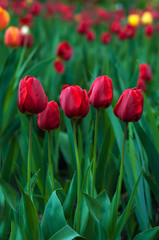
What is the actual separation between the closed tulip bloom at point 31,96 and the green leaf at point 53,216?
0.20m

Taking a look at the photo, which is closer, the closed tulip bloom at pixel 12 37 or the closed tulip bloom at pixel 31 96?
the closed tulip bloom at pixel 31 96

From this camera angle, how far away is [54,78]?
1981mm

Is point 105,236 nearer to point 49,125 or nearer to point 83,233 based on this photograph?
point 83,233

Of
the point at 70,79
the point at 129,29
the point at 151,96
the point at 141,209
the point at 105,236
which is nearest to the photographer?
the point at 105,236

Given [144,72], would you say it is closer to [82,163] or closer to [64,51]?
[64,51]

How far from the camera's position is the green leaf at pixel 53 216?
82cm

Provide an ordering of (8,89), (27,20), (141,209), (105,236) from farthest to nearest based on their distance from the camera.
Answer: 1. (27,20)
2. (8,89)
3. (141,209)
4. (105,236)

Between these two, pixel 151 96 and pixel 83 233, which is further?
pixel 151 96

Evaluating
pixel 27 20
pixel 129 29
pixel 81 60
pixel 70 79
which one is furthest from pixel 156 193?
pixel 27 20

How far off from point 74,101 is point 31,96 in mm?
90

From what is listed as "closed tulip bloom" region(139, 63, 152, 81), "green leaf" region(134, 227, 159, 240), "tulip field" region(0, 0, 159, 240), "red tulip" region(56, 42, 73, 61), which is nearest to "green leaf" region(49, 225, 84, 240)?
"tulip field" region(0, 0, 159, 240)

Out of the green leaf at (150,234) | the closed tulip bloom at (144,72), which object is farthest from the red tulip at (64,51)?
the green leaf at (150,234)

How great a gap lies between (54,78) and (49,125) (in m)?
1.18

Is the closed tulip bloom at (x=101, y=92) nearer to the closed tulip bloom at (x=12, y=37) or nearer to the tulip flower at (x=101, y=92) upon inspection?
the tulip flower at (x=101, y=92)
